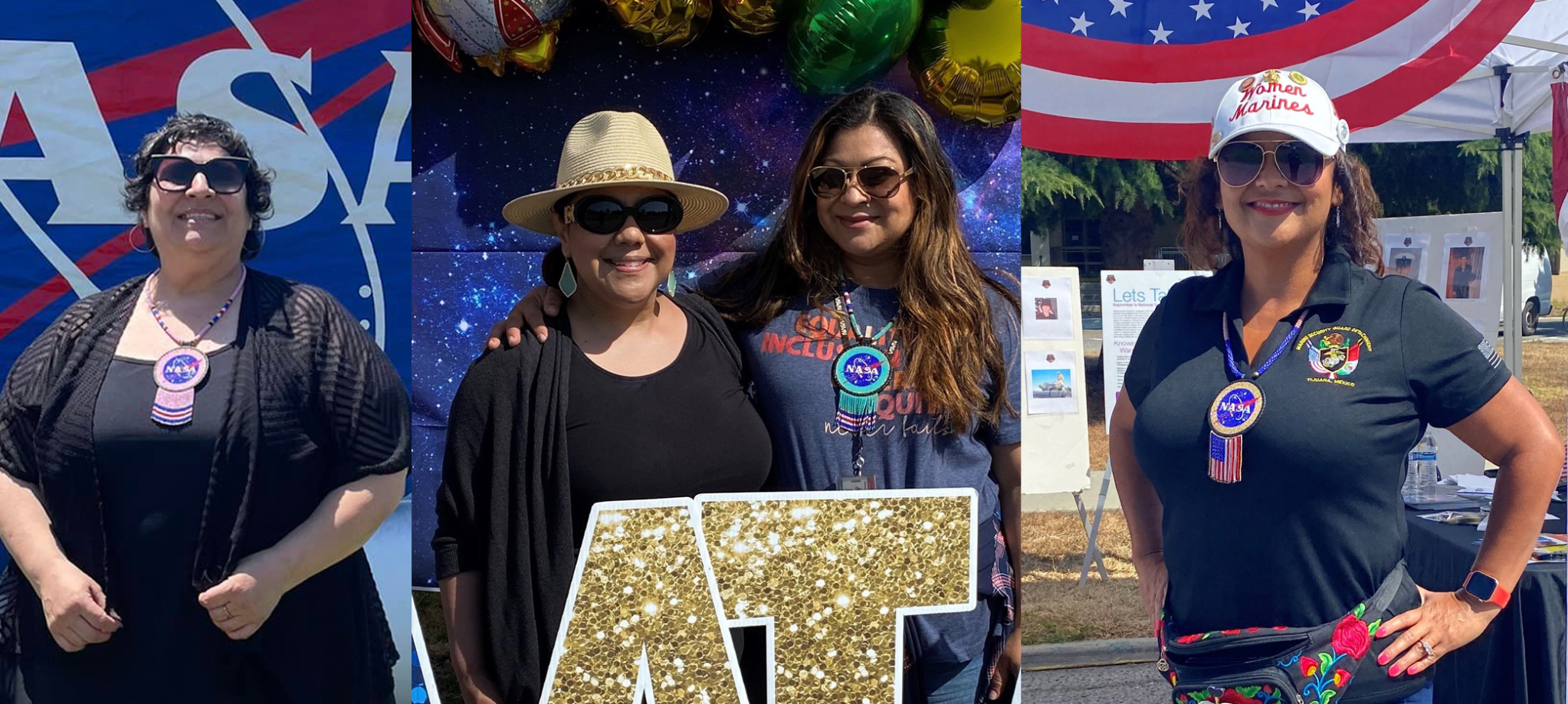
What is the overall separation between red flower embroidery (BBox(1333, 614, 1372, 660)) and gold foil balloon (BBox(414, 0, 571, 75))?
2.33 meters

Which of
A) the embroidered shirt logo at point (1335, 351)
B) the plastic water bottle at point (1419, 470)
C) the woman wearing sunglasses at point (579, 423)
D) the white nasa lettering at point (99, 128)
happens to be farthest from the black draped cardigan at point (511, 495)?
the plastic water bottle at point (1419, 470)

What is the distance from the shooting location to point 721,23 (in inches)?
119

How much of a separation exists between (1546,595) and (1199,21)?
5.68 ft

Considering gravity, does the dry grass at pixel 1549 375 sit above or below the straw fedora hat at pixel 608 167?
below

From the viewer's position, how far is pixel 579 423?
2.54 meters

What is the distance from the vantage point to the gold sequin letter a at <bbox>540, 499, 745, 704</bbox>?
2.69 m

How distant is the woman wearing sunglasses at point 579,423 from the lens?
2.51 meters

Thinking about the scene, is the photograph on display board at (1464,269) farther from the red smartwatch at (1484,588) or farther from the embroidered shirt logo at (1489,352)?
the red smartwatch at (1484,588)

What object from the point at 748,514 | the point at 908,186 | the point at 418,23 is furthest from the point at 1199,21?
the point at 418,23

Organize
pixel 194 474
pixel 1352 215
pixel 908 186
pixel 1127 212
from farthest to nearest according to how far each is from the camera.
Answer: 1. pixel 1127 212
2. pixel 1352 215
3. pixel 908 186
4. pixel 194 474

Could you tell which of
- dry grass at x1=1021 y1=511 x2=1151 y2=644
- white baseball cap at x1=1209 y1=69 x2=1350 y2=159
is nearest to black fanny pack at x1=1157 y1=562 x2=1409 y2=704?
white baseball cap at x1=1209 y1=69 x2=1350 y2=159

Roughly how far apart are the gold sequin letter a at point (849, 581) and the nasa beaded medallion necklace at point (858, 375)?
0.61 feet

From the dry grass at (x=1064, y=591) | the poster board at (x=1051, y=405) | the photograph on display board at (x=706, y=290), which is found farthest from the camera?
the dry grass at (x=1064, y=591)

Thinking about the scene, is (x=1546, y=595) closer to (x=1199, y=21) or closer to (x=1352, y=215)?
(x=1352, y=215)
